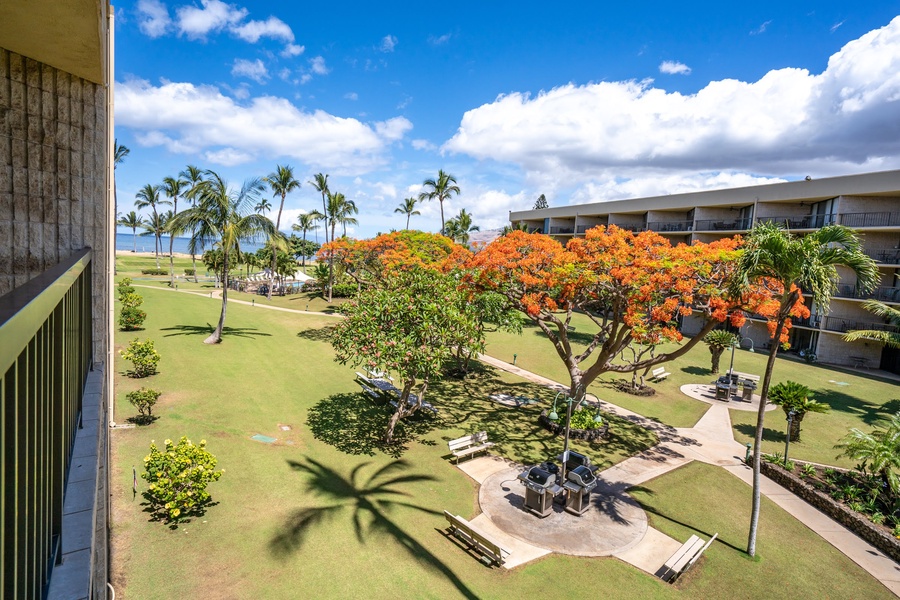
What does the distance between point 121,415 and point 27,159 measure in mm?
11542

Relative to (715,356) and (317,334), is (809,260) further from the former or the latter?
(317,334)

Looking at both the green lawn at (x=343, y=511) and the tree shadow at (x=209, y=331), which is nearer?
the green lawn at (x=343, y=511)

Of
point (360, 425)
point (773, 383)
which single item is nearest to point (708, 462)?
point (360, 425)

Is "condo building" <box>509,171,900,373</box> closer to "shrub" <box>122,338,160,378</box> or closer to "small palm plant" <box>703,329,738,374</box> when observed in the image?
"small palm plant" <box>703,329,738,374</box>

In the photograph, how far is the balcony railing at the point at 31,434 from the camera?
1.69 m

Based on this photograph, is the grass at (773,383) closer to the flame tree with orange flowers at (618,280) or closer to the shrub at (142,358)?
the flame tree with orange flowers at (618,280)

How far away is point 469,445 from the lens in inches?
603

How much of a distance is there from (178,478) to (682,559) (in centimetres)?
1146

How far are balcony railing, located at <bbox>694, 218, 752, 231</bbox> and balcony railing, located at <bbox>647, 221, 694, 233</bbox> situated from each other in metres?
0.71

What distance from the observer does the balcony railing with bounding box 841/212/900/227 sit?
30312mm

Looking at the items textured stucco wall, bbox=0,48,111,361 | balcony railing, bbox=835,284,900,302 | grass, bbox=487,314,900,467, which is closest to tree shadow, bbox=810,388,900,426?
grass, bbox=487,314,900,467

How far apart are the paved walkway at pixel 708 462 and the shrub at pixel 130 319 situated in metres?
22.9

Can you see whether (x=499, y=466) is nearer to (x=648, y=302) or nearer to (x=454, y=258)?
(x=648, y=302)

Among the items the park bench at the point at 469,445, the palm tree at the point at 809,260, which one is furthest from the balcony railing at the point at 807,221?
the park bench at the point at 469,445
